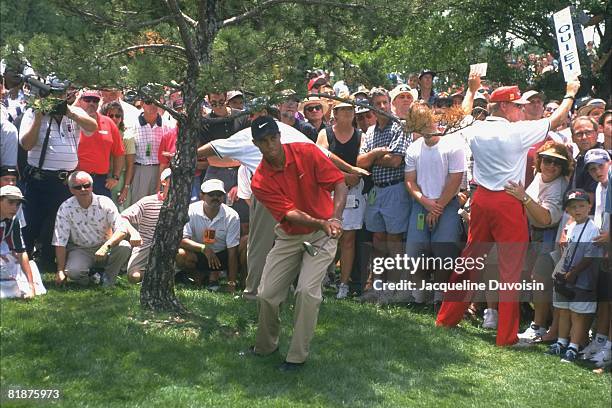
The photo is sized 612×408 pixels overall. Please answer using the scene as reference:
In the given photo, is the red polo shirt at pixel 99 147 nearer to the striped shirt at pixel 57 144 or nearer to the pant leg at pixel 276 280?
the striped shirt at pixel 57 144

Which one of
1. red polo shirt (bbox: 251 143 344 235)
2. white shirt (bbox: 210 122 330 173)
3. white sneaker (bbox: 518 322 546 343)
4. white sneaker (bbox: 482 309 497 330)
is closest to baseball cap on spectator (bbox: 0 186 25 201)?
white shirt (bbox: 210 122 330 173)

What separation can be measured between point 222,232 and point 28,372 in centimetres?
387

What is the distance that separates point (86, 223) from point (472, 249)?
13.6ft

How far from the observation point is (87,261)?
9820mm

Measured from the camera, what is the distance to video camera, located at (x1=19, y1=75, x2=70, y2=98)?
759 cm

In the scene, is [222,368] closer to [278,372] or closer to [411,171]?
[278,372]

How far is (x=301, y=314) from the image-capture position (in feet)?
22.8

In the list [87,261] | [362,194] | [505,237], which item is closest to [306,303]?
[505,237]

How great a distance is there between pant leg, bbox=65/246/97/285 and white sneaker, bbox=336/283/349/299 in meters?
2.70

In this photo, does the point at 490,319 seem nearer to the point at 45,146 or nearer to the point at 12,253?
the point at 12,253

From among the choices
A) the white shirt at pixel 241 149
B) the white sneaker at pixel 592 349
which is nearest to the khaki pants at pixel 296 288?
the white shirt at pixel 241 149

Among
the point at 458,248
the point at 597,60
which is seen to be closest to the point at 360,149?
the point at 458,248

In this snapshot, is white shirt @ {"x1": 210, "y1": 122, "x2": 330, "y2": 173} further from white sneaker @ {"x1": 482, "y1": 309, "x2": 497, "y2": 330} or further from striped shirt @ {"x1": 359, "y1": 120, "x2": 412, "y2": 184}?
white sneaker @ {"x1": 482, "y1": 309, "x2": 497, "y2": 330}

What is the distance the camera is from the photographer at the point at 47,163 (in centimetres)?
977
